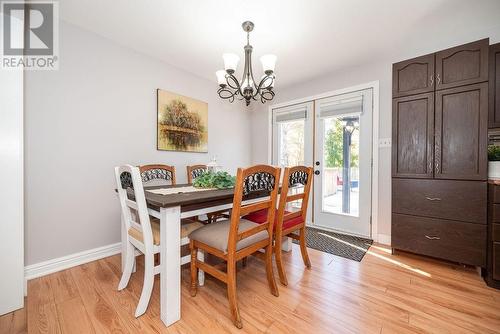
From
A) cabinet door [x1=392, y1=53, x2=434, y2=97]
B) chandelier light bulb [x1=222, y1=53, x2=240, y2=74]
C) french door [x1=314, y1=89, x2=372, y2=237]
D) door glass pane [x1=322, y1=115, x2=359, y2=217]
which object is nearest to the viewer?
chandelier light bulb [x1=222, y1=53, x2=240, y2=74]

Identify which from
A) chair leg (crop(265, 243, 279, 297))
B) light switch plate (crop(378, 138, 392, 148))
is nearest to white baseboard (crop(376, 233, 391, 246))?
light switch plate (crop(378, 138, 392, 148))

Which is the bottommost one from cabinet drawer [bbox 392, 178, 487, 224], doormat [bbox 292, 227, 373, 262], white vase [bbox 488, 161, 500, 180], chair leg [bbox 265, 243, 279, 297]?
doormat [bbox 292, 227, 373, 262]

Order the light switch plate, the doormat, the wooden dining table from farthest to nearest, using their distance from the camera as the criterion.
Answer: the light switch plate
the doormat
the wooden dining table

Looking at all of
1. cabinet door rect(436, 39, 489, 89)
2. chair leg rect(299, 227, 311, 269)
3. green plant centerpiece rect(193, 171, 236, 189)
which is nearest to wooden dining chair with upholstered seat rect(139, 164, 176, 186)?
green plant centerpiece rect(193, 171, 236, 189)

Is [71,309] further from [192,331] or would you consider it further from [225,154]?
[225,154]

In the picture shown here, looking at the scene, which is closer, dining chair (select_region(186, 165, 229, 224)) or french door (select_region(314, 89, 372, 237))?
dining chair (select_region(186, 165, 229, 224))

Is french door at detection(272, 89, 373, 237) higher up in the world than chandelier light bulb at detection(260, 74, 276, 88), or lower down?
lower down

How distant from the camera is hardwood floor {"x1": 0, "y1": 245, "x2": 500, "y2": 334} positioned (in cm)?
125

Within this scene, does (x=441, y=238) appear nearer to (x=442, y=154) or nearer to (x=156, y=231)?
(x=442, y=154)

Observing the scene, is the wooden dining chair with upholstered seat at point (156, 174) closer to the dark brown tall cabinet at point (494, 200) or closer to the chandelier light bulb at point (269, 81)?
the chandelier light bulb at point (269, 81)

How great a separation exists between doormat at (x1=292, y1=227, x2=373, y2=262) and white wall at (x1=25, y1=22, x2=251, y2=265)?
7.44 feet

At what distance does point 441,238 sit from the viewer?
76.6 inches

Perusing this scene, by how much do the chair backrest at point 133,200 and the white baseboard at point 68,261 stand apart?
2.90ft

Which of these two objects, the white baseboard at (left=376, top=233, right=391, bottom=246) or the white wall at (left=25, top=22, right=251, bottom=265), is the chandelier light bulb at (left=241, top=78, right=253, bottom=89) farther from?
the white baseboard at (left=376, top=233, right=391, bottom=246)
